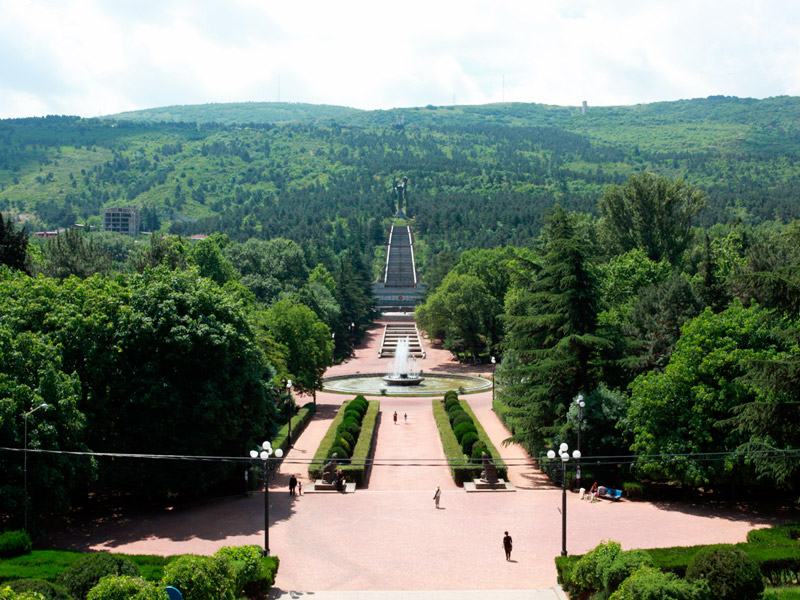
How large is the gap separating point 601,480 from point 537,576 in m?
9.85

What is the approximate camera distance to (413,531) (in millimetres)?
24375

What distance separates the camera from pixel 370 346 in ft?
269

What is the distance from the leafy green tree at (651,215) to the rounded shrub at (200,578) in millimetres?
48074

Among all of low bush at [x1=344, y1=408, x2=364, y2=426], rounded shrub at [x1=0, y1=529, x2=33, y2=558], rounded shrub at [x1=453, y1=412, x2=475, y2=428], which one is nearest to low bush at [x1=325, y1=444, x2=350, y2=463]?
low bush at [x1=344, y1=408, x2=364, y2=426]

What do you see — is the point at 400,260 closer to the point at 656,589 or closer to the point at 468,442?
the point at 468,442

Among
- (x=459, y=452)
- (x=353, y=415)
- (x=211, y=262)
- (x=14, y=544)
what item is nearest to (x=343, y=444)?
(x=459, y=452)

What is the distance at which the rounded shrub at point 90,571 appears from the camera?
621 inches

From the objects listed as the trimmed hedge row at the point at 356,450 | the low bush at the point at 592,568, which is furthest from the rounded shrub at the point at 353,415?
the low bush at the point at 592,568

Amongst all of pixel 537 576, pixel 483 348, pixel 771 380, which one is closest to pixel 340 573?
pixel 537 576

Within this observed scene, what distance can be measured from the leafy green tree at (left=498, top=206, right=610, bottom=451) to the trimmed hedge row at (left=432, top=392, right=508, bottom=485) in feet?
7.06

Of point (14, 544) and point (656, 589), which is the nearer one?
point (656, 589)

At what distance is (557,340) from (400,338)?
48.7m

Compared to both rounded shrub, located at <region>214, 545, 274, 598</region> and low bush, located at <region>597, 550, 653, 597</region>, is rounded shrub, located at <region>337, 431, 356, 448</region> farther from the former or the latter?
low bush, located at <region>597, 550, 653, 597</region>

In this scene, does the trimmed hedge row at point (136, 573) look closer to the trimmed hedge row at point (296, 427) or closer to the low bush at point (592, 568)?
the low bush at point (592, 568)
